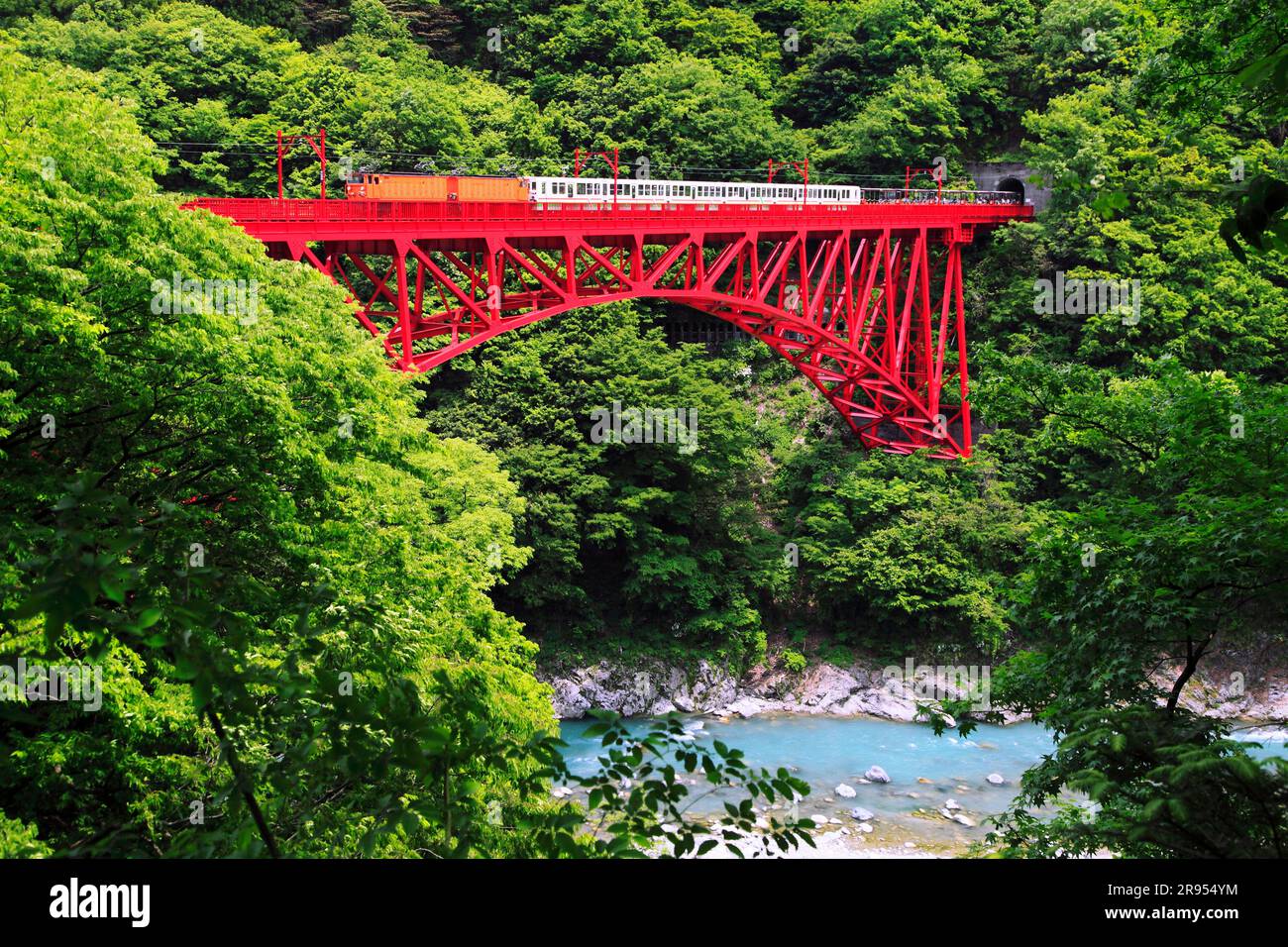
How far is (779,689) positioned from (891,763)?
13.7 ft

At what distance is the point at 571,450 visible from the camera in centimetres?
2567

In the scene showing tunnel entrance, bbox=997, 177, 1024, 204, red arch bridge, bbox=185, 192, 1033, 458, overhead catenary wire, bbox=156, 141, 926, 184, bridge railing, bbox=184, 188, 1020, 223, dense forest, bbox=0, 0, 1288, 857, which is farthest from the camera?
tunnel entrance, bbox=997, 177, 1024, 204

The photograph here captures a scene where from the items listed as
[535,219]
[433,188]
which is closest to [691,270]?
[535,219]

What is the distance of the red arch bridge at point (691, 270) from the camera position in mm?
18219

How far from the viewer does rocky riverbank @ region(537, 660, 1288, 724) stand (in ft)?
79.0

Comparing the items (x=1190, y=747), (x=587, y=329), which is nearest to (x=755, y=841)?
(x=587, y=329)

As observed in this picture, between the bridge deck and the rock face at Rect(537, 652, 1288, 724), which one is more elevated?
the bridge deck

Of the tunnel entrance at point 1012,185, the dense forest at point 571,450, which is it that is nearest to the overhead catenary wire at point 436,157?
the dense forest at point 571,450

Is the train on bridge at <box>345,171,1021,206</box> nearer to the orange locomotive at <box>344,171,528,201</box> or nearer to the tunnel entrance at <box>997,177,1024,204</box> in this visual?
the orange locomotive at <box>344,171,528,201</box>

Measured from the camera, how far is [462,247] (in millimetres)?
20359

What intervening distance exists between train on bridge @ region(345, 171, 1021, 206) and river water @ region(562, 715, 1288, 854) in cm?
998

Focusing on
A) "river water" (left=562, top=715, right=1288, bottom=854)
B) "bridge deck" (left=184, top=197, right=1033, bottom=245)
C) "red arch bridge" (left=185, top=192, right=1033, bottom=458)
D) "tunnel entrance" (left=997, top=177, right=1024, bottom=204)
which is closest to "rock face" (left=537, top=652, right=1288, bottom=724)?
"river water" (left=562, top=715, right=1288, bottom=854)
